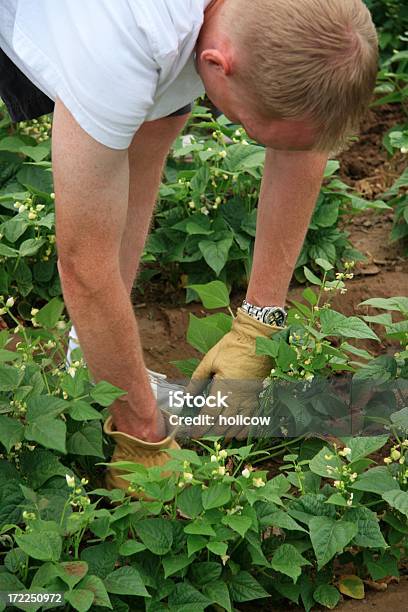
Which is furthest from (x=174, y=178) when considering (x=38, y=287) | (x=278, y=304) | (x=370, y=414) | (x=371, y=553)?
(x=371, y=553)

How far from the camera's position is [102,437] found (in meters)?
2.69

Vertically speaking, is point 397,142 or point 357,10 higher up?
point 357,10

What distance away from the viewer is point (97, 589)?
2.24m

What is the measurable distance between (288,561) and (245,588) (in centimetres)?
11

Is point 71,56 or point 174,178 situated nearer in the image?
point 71,56

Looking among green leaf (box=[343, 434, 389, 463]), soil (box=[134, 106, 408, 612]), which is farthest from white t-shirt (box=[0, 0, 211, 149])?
soil (box=[134, 106, 408, 612])

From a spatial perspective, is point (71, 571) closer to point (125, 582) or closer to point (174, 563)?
point (125, 582)

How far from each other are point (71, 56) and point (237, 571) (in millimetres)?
1139

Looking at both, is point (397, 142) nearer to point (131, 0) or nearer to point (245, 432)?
point (245, 432)

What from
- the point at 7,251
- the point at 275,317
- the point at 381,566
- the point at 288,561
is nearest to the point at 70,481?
the point at 288,561

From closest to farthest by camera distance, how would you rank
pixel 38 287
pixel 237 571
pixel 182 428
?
pixel 237 571 < pixel 182 428 < pixel 38 287

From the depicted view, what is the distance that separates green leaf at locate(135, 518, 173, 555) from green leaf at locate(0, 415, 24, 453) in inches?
12.8

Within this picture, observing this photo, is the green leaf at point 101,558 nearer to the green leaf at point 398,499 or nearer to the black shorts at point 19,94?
the green leaf at point 398,499

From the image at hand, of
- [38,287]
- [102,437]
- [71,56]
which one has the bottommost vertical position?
[38,287]
